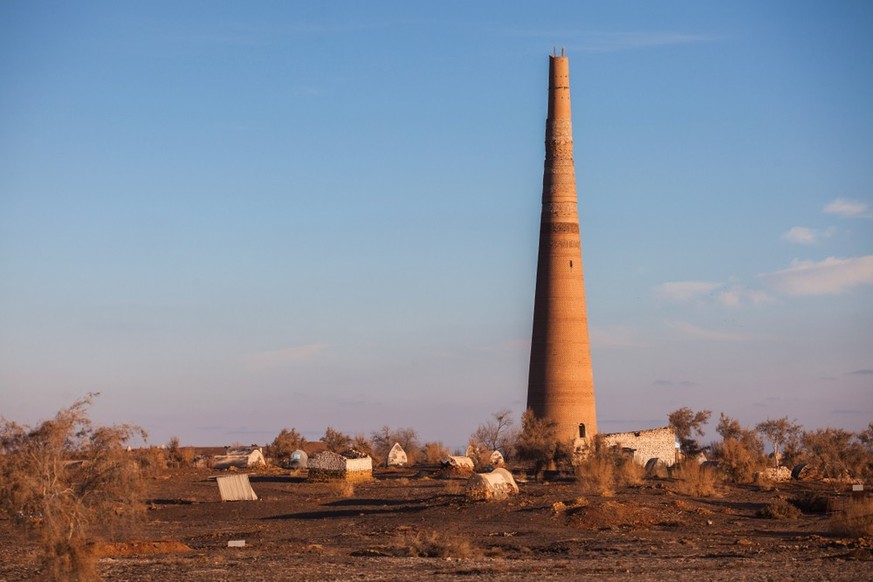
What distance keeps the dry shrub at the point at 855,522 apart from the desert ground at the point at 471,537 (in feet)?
1.19

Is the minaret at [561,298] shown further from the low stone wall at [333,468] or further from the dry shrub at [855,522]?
the dry shrub at [855,522]

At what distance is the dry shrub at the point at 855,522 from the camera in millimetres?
26875

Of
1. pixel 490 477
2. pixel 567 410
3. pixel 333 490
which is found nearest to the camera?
pixel 490 477

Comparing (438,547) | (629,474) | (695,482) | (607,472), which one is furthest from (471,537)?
(629,474)

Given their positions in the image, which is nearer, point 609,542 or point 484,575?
point 484,575

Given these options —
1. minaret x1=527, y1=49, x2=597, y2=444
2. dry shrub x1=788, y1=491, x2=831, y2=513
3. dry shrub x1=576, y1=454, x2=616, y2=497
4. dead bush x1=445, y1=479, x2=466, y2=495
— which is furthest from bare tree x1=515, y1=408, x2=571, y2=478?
dry shrub x1=788, y1=491, x2=831, y2=513

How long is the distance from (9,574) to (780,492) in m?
25.7

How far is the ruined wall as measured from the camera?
52969mm

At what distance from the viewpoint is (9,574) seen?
21328mm

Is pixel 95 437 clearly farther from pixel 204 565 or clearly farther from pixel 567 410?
pixel 567 410

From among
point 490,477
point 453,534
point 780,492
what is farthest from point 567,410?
point 453,534

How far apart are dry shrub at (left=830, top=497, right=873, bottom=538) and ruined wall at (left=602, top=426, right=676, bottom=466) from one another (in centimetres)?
2218

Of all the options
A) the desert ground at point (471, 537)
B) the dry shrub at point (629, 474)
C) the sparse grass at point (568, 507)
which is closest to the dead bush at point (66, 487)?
the desert ground at point (471, 537)

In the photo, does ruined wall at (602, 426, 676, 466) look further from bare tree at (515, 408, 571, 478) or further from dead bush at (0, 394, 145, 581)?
dead bush at (0, 394, 145, 581)
